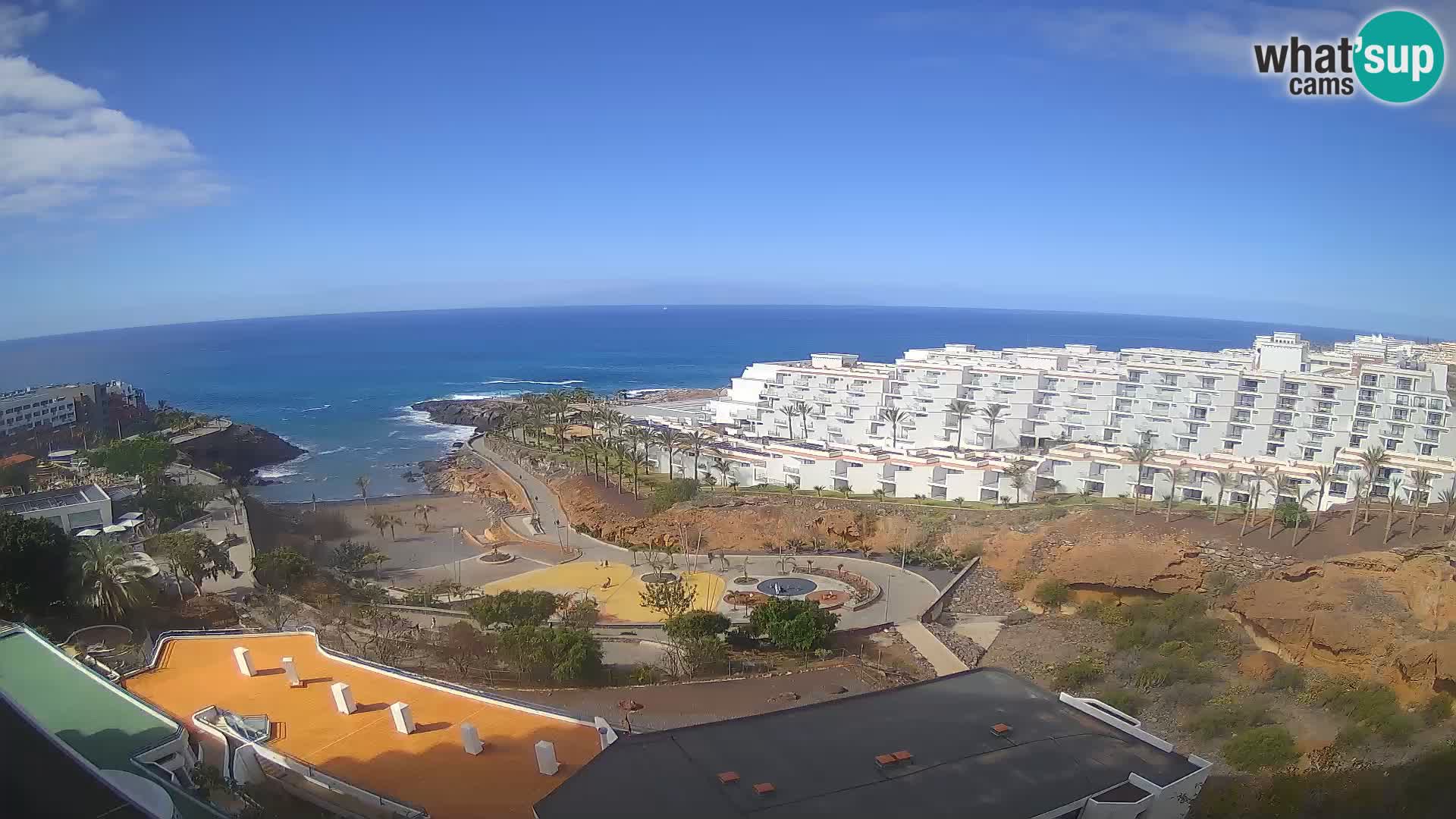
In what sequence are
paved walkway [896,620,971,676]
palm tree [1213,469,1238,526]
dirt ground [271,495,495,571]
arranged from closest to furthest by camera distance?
paved walkway [896,620,971,676]
palm tree [1213,469,1238,526]
dirt ground [271,495,495,571]

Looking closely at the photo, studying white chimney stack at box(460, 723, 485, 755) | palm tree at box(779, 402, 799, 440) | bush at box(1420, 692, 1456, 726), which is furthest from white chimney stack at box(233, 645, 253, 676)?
palm tree at box(779, 402, 799, 440)

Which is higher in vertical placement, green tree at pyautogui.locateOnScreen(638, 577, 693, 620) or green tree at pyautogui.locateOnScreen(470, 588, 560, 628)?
green tree at pyautogui.locateOnScreen(470, 588, 560, 628)

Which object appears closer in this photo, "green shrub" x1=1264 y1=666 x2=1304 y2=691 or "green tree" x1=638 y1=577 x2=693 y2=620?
"green shrub" x1=1264 y1=666 x2=1304 y2=691

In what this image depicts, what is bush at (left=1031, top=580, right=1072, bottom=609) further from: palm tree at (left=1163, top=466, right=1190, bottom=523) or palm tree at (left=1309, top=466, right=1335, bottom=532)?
palm tree at (left=1309, top=466, right=1335, bottom=532)

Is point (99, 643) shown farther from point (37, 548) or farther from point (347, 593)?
point (347, 593)

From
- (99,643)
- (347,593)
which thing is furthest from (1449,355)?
(99,643)

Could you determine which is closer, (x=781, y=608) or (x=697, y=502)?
(x=781, y=608)

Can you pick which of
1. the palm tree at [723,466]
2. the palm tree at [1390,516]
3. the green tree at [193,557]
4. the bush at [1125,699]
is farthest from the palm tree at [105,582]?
the palm tree at [1390,516]
